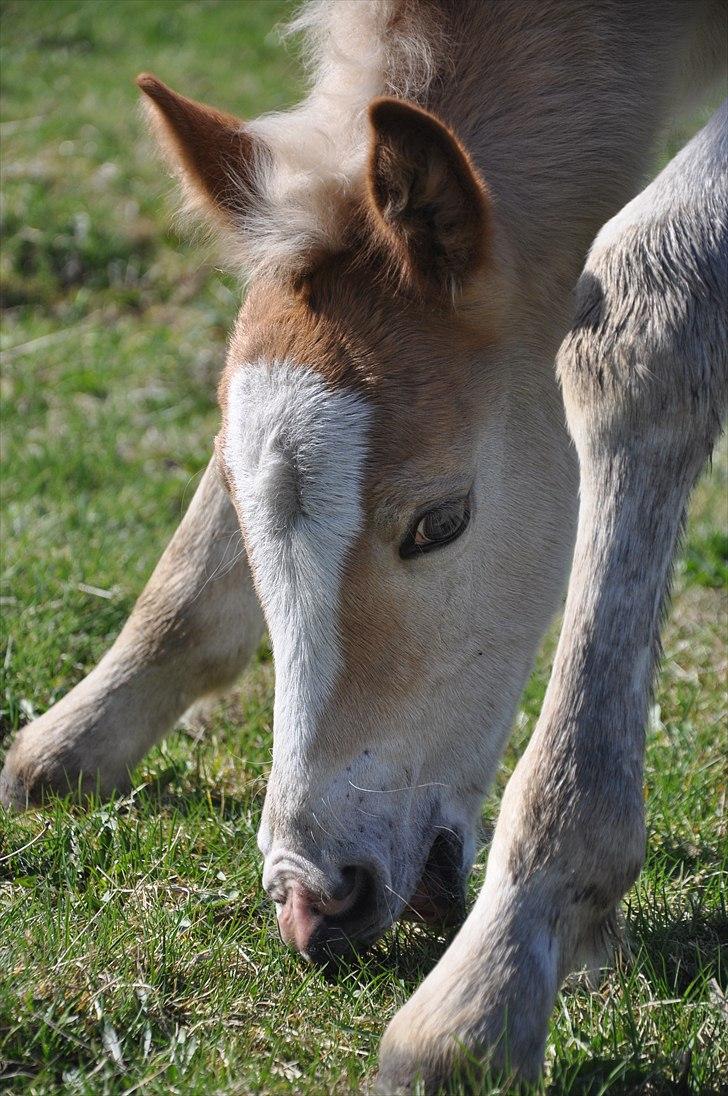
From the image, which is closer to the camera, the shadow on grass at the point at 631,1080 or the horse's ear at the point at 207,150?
the shadow on grass at the point at 631,1080

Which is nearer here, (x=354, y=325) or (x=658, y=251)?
(x=658, y=251)

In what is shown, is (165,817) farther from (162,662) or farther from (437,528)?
(437,528)

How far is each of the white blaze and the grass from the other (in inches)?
18.9

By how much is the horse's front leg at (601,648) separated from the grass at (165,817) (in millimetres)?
209

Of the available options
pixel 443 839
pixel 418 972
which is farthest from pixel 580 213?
pixel 418 972

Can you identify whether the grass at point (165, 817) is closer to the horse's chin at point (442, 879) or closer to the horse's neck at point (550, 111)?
the horse's chin at point (442, 879)

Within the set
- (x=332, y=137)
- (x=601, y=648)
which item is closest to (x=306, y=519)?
(x=601, y=648)

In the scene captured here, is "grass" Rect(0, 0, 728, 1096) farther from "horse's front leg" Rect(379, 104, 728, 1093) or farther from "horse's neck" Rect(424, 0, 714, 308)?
"horse's neck" Rect(424, 0, 714, 308)

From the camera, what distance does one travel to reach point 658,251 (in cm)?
226

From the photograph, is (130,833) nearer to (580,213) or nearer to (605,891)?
(605,891)

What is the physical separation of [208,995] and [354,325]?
130 centimetres

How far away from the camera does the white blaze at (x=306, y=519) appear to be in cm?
235

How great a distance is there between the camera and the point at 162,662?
129 inches

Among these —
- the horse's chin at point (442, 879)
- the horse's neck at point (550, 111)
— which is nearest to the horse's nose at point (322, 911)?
the horse's chin at point (442, 879)
